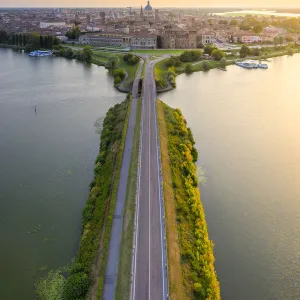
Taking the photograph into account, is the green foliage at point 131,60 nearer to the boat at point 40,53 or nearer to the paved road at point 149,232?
the boat at point 40,53

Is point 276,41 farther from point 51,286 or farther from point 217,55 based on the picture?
→ point 51,286

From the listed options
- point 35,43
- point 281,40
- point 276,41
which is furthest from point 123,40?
point 281,40

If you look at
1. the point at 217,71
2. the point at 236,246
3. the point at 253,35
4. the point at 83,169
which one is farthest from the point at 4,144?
the point at 253,35

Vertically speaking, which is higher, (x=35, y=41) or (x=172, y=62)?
(x=35, y=41)

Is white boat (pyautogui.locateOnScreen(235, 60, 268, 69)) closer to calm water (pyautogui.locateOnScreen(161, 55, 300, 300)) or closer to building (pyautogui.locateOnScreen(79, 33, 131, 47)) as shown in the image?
calm water (pyautogui.locateOnScreen(161, 55, 300, 300))

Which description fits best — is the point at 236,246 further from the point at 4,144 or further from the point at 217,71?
the point at 217,71
